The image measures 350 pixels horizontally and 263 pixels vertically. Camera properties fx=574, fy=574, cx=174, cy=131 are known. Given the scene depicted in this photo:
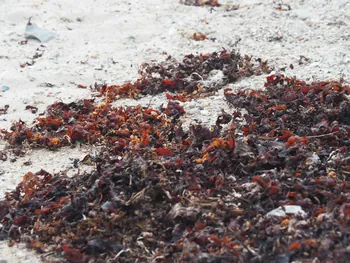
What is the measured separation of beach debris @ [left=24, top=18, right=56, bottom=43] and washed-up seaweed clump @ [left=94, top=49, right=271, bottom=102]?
4.64 feet

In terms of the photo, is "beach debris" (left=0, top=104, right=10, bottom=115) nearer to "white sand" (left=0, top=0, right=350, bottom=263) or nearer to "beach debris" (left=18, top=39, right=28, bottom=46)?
"white sand" (left=0, top=0, right=350, bottom=263)

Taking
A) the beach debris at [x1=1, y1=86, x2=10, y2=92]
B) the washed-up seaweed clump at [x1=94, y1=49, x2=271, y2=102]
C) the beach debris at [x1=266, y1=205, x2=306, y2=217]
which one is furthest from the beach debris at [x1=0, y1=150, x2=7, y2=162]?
the beach debris at [x1=266, y1=205, x2=306, y2=217]

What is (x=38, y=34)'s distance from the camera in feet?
22.2

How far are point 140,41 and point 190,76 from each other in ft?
4.33

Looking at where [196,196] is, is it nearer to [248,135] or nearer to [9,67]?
[248,135]

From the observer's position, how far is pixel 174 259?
9.87 ft

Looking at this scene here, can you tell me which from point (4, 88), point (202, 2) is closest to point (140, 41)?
point (202, 2)

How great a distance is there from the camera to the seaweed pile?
9.82 ft

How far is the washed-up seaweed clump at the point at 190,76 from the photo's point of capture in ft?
17.7

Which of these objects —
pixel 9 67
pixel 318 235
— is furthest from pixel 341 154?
pixel 9 67

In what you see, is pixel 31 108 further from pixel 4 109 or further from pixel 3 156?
pixel 3 156

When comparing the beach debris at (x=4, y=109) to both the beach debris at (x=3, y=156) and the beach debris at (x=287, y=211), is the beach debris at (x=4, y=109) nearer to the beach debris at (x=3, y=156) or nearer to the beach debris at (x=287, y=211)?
the beach debris at (x=3, y=156)

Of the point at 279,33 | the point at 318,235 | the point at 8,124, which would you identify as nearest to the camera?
the point at 318,235

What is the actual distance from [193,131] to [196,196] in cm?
81
